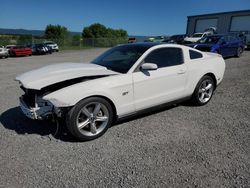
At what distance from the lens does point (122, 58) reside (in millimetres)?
4375

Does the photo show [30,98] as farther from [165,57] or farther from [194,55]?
[194,55]

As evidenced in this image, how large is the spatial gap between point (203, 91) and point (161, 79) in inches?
58.6

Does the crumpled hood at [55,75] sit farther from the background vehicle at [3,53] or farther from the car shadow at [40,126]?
the background vehicle at [3,53]

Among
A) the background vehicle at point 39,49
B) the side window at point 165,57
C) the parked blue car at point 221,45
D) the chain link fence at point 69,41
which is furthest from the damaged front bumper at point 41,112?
the chain link fence at point 69,41

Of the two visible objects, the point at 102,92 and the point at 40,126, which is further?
the point at 40,126

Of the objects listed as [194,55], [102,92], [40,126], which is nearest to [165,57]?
[194,55]

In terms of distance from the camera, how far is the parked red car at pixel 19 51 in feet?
76.8

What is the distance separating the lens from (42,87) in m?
3.35

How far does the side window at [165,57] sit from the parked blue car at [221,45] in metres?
8.21

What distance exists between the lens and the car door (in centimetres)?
388

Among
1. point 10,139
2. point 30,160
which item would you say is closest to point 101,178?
point 30,160

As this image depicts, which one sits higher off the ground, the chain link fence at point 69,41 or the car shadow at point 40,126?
the chain link fence at point 69,41

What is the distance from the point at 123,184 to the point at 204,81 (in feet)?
10.8

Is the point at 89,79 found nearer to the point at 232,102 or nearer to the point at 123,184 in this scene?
the point at 123,184
